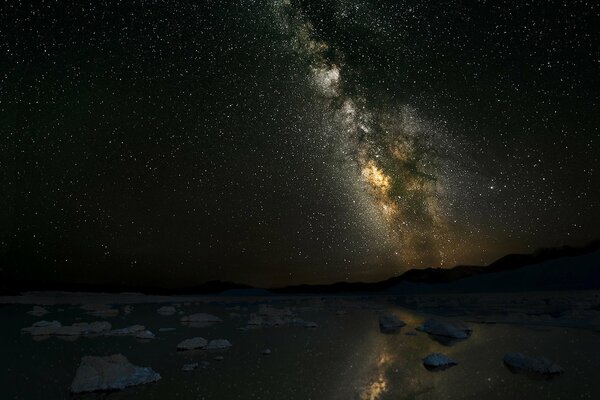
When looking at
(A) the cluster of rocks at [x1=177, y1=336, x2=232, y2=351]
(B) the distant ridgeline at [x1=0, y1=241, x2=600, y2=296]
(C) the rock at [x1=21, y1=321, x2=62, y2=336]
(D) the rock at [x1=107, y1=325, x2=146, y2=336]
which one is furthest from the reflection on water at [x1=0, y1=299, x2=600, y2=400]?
(B) the distant ridgeline at [x1=0, y1=241, x2=600, y2=296]

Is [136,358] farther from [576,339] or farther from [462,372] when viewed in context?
[576,339]

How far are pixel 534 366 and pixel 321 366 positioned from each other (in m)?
4.75

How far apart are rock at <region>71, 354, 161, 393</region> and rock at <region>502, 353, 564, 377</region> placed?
793 centimetres

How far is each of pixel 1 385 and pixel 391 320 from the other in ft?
51.0

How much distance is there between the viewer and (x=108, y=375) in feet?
24.9

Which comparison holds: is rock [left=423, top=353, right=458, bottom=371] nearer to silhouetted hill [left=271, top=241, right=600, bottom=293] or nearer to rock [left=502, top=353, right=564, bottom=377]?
rock [left=502, top=353, right=564, bottom=377]

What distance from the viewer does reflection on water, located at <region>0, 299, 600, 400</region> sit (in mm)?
7227

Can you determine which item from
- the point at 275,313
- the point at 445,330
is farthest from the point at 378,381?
the point at 275,313

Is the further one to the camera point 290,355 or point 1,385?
point 290,355

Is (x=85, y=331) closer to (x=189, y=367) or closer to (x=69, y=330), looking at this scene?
(x=69, y=330)

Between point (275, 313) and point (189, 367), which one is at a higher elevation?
point (275, 313)

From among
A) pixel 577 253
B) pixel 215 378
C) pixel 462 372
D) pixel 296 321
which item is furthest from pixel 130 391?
pixel 577 253

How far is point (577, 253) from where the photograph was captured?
67.9 meters

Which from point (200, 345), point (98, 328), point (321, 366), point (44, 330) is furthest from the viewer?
point (98, 328)
